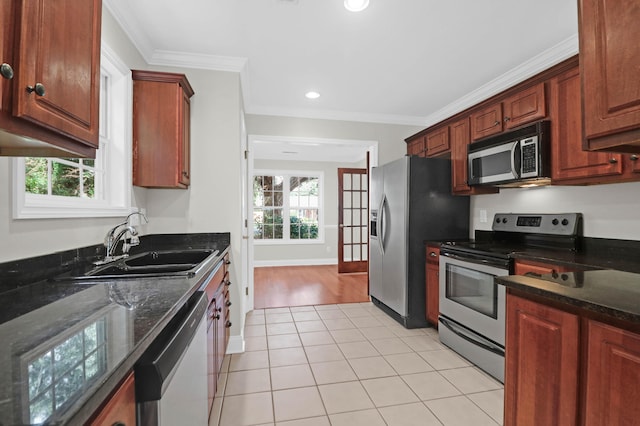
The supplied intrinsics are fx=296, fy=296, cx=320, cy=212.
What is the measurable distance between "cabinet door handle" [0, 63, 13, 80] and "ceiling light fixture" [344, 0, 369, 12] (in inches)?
69.9

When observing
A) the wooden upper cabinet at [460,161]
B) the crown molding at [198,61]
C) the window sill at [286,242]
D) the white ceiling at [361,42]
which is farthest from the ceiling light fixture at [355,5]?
the window sill at [286,242]

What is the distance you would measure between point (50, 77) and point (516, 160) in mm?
2770

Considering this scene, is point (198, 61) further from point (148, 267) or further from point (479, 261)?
point (479, 261)

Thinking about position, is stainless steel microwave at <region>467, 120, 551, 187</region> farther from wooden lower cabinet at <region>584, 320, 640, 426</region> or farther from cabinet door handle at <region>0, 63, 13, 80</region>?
cabinet door handle at <region>0, 63, 13, 80</region>

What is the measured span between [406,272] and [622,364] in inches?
86.8

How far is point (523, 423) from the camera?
1230mm

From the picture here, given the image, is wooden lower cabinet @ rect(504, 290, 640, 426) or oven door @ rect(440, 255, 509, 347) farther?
oven door @ rect(440, 255, 509, 347)

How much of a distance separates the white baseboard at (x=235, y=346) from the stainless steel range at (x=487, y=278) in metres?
1.84

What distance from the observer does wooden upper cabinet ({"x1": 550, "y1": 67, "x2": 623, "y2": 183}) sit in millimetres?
1934

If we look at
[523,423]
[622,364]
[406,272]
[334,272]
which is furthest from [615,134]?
[334,272]

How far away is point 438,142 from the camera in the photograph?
342 cm

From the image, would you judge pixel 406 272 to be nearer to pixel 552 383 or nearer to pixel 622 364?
pixel 552 383

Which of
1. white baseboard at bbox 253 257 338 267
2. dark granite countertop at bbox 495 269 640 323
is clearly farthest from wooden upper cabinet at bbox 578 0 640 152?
white baseboard at bbox 253 257 338 267

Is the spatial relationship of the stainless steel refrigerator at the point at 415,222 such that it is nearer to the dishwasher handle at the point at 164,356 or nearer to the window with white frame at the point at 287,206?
the dishwasher handle at the point at 164,356
